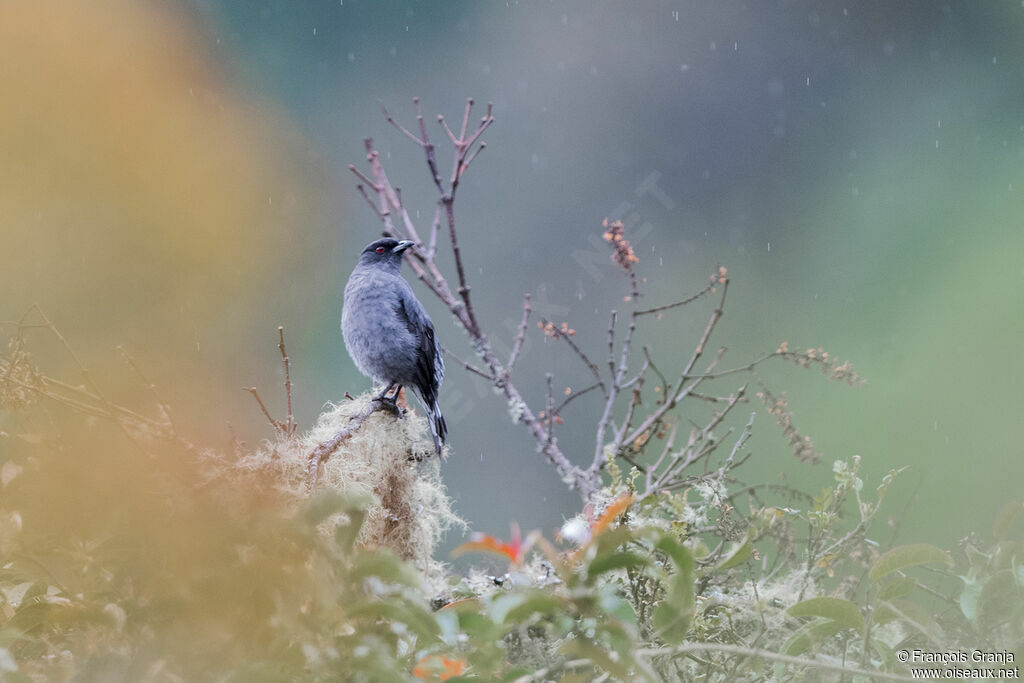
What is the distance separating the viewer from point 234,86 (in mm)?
4496

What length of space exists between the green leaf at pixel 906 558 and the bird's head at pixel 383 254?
1495 millimetres

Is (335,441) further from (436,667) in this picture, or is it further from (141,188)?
(141,188)

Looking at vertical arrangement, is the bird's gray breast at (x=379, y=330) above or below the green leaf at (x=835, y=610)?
above

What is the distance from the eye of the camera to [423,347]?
1638 mm

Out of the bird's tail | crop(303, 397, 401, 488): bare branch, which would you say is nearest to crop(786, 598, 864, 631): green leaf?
crop(303, 397, 401, 488): bare branch

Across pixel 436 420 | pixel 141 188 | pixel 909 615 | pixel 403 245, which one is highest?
pixel 141 188

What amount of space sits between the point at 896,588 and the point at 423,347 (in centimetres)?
128

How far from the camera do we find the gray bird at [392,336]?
1.60m

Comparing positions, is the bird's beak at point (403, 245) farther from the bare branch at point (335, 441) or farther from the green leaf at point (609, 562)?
the green leaf at point (609, 562)

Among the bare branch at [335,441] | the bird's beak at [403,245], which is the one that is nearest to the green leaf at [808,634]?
the bare branch at [335,441]

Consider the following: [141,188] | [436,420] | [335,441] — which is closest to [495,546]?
[335,441]

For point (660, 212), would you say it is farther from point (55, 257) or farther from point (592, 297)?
point (55, 257)

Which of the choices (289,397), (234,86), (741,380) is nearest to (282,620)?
(289,397)

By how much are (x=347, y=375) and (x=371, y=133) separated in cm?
159
